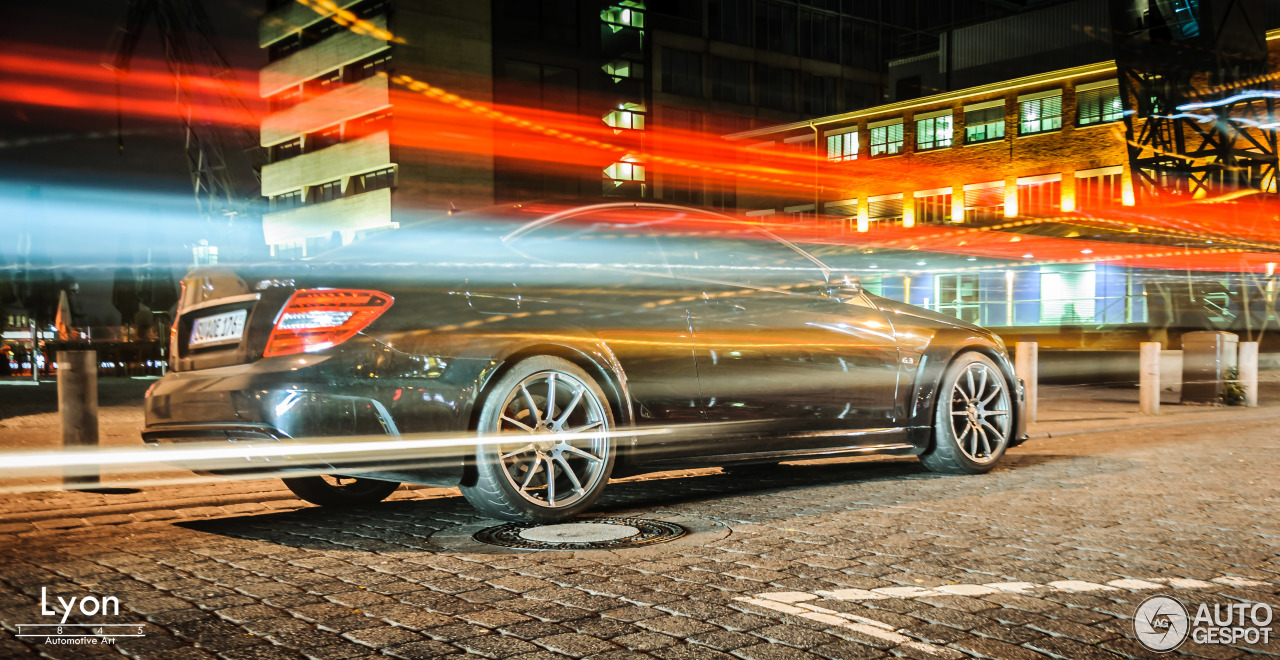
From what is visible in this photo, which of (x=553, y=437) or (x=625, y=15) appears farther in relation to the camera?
(x=625, y=15)

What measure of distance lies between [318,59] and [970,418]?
151 ft

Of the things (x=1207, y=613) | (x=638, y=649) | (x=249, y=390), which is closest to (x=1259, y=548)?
(x=1207, y=613)

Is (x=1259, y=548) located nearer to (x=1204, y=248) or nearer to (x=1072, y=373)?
(x=1072, y=373)

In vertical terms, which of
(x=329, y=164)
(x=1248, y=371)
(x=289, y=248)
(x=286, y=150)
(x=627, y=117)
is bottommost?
(x=1248, y=371)

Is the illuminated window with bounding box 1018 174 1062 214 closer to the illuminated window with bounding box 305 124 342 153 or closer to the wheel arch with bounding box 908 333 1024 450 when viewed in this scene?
the illuminated window with bounding box 305 124 342 153

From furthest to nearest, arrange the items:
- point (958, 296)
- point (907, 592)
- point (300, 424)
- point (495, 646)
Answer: point (958, 296) < point (300, 424) < point (907, 592) < point (495, 646)

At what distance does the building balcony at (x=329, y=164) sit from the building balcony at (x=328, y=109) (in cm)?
123

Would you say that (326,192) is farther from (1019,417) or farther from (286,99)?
(1019,417)

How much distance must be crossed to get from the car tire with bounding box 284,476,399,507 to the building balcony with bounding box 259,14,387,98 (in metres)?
Answer: 39.6

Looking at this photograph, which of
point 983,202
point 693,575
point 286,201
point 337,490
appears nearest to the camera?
point 693,575

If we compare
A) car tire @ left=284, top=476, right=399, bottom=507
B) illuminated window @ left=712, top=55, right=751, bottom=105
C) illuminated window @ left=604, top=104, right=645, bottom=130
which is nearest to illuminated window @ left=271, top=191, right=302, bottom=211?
illuminated window @ left=604, top=104, right=645, bottom=130

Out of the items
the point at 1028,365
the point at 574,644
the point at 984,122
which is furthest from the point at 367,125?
the point at 574,644

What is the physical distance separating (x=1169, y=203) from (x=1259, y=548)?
29622mm

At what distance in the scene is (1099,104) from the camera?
3669 cm
